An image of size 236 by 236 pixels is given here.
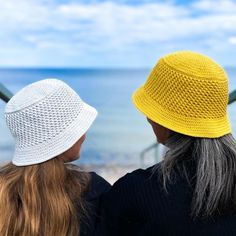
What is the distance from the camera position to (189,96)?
1.36 metres

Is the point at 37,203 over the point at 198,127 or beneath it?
beneath

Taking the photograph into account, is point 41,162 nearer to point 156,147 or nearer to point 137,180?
point 137,180

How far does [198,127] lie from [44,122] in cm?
39

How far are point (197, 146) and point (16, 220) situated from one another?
51 centimetres

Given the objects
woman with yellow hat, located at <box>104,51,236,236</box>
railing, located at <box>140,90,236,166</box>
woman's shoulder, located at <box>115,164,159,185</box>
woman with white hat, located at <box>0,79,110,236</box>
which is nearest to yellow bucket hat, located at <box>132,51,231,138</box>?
woman with yellow hat, located at <box>104,51,236,236</box>

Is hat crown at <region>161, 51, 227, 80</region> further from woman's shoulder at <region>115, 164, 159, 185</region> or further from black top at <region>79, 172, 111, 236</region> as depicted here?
black top at <region>79, 172, 111, 236</region>

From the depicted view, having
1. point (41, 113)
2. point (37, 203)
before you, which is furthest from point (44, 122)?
point (37, 203)

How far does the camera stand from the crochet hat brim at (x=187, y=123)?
1.36 metres

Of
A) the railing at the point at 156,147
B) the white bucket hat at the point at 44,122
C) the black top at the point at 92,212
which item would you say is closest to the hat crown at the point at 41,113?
the white bucket hat at the point at 44,122

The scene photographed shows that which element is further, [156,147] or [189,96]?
[156,147]

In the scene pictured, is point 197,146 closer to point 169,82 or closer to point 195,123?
point 195,123

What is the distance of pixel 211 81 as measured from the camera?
1.37 meters

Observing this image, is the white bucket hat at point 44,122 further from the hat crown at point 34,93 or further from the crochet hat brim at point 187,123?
the crochet hat brim at point 187,123

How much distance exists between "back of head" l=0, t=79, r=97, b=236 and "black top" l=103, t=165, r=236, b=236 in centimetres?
16
